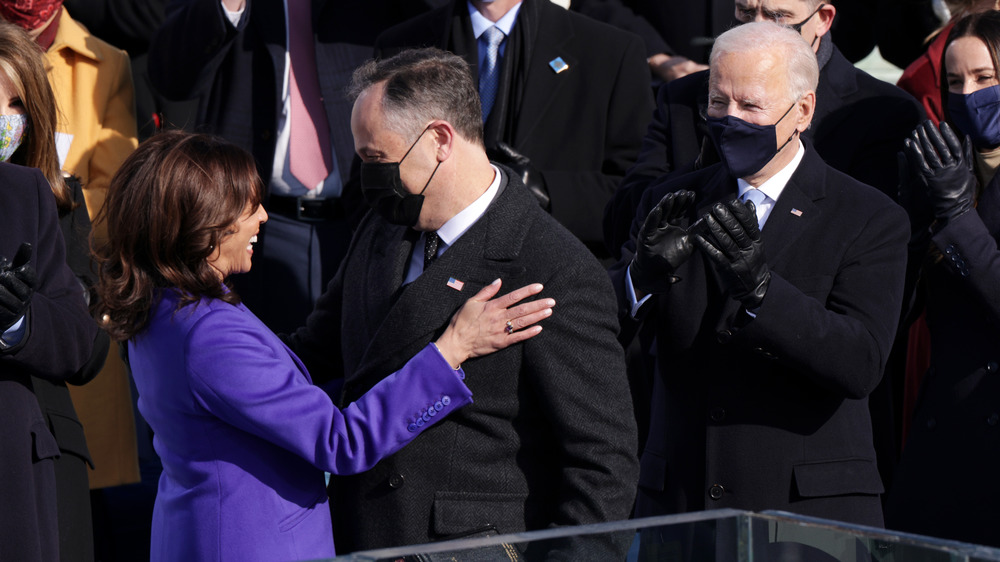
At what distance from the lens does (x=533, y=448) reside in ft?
8.70

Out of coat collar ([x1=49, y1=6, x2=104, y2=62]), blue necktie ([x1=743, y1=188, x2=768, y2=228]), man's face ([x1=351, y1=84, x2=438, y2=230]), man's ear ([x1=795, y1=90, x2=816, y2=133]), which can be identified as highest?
man's ear ([x1=795, y1=90, x2=816, y2=133])

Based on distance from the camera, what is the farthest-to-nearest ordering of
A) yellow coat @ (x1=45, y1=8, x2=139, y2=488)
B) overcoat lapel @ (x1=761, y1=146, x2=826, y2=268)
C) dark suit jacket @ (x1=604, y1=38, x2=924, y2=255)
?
yellow coat @ (x1=45, y1=8, x2=139, y2=488)
dark suit jacket @ (x1=604, y1=38, x2=924, y2=255)
overcoat lapel @ (x1=761, y1=146, x2=826, y2=268)

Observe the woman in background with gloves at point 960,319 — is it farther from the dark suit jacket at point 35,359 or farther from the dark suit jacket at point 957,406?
the dark suit jacket at point 35,359

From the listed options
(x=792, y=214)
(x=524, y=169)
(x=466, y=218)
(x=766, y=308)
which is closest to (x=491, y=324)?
Answer: (x=466, y=218)

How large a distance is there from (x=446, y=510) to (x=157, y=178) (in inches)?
37.1

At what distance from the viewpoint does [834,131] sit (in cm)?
383

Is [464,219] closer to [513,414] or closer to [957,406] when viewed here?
[513,414]

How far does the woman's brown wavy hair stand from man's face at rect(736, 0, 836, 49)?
6.22 ft

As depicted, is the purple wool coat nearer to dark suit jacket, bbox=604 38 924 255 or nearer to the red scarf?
dark suit jacket, bbox=604 38 924 255

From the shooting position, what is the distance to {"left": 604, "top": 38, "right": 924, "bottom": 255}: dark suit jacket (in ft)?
12.5

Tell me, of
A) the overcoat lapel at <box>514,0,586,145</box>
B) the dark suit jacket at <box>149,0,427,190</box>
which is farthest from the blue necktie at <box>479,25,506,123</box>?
the dark suit jacket at <box>149,0,427,190</box>

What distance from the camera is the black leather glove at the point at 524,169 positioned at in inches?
151

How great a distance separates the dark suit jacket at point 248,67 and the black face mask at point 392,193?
1.71m

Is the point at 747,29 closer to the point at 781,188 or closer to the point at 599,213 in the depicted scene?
the point at 781,188
